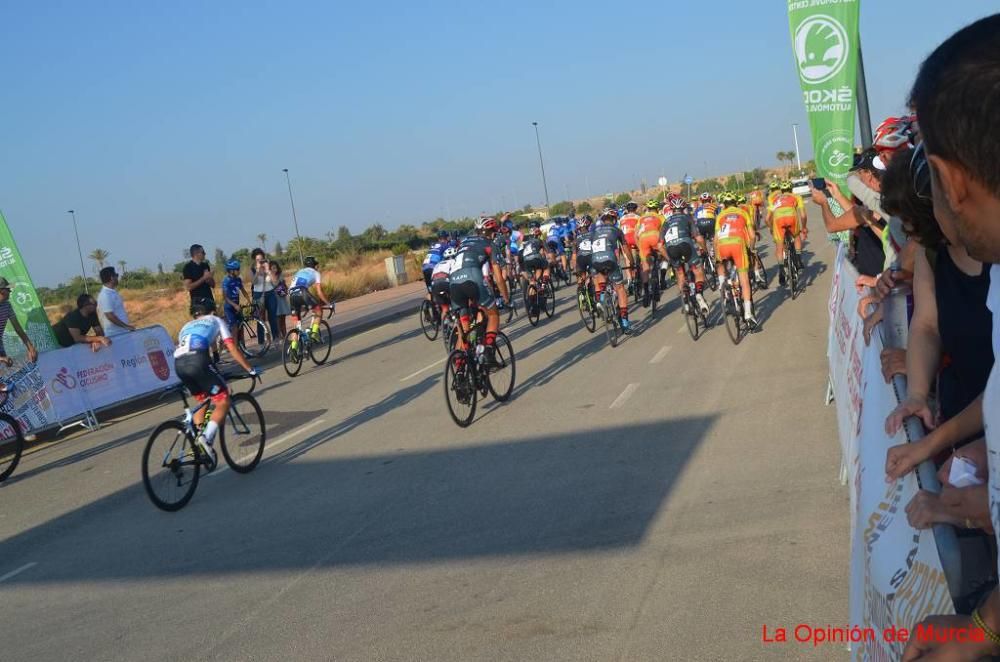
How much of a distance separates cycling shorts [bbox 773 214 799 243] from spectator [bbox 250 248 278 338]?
994 cm

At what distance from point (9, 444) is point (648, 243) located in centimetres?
1139

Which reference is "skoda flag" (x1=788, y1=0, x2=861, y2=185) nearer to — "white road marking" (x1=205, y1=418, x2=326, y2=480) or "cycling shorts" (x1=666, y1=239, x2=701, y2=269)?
"cycling shorts" (x1=666, y1=239, x2=701, y2=269)

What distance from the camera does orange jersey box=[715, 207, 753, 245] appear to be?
13.2m

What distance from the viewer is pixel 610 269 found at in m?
14.3

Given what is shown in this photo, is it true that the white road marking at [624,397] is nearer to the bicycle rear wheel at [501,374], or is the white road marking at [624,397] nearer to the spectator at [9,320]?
the bicycle rear wheel at [501,374]

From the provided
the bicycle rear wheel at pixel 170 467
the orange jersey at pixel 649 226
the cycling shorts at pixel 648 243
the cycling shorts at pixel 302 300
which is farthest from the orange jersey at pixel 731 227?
the bicycle rear wheel at pixel 170 467

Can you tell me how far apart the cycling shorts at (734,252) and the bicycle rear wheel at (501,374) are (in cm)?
364

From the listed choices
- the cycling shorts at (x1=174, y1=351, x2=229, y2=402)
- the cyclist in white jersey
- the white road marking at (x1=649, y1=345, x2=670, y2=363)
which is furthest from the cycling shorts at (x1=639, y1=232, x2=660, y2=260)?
the cycling shorts at (x1=174, y1=351, x2=229, y2=402)

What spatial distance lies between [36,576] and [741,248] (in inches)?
375

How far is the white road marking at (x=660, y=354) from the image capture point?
12492 mm

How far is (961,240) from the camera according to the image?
A: 1.77 metres

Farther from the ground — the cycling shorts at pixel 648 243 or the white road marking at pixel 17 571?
the cycling shorts at pixel 648 243

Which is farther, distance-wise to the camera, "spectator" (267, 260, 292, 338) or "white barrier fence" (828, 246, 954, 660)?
"spectator" (267, 260, 292, 338)

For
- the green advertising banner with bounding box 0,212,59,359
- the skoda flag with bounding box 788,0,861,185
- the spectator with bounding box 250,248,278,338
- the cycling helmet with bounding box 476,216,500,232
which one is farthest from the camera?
the spectator with bounding box 250,248,278,338
